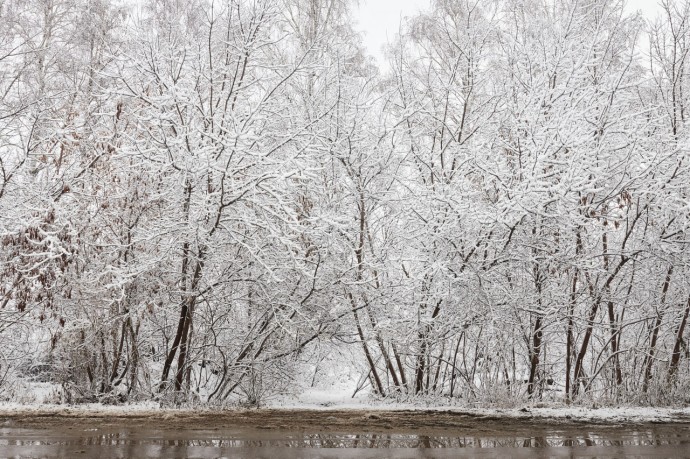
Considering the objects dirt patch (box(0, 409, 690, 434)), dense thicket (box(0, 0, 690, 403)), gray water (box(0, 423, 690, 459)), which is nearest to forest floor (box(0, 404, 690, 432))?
dirt patch (box(0, 409, 690, 434))

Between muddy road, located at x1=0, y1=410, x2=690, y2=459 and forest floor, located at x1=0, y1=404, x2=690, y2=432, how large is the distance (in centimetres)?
1

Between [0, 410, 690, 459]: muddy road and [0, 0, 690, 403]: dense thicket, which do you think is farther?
[0, 0, 690, 403]: dense thicket

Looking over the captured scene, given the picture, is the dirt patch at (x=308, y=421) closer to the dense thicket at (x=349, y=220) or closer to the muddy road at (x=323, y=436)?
the muddy road at (x=323, y=436)

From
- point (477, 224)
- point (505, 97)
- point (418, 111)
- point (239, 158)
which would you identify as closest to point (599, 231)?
point (477, 224)

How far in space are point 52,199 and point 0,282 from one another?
154cm

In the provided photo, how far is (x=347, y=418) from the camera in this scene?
664cm

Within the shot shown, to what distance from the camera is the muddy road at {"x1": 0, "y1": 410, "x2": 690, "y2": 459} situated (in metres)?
4.66

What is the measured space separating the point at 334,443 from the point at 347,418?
159 cm

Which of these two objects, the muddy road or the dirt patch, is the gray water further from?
the dirt patch

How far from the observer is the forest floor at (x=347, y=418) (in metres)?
5.97

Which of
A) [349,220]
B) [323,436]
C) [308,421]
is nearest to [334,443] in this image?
[323,436]

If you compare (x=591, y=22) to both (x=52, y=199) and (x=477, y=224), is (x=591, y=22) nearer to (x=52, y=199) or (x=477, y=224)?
(x=477, y=224)

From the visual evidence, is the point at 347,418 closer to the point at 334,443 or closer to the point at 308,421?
the point at 308,421

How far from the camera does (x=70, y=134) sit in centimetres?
974
